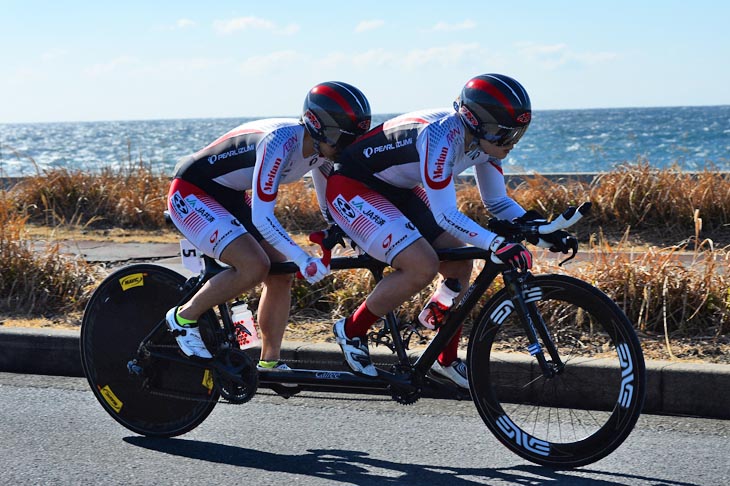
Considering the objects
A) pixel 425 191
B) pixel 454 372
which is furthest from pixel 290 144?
pixel 454 372

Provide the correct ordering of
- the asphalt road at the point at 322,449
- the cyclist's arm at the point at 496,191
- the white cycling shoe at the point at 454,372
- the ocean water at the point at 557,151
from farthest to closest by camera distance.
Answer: the ocean water at the point at 557,151
the cyclist's arm at the point at 496,191
the white cycling shoe at the point at 454,372
the asphalt road at the point at 322,449

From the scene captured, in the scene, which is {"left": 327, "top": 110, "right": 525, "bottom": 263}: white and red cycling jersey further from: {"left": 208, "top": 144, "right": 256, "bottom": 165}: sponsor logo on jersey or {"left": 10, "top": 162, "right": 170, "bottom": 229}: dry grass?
{"left": 10, "top": 162, "right": 170, "bottom": 229}: dry grass

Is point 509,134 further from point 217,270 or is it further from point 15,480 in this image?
point 15,480

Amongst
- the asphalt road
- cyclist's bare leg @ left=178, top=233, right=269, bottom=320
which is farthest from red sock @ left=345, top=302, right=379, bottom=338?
cyclist's bare leg @ left=178, top=233, right=269, bottom=320

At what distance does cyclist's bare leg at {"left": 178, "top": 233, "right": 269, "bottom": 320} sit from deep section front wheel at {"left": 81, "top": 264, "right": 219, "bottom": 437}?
0.28m

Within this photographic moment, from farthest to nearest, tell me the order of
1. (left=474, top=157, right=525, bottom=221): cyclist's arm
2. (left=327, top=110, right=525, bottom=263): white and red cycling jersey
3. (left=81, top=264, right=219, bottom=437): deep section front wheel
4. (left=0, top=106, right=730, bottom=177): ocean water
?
1. (left=0, top=106, right=730, bottom=177): ocean water
2. (left=81, top=264, right=219, bottom=437): deep section front wheel
3. (left=474, top=157, right=525, bottom=221): cyclist's arm
4. (left=327, top=110, right=525, bottom=263): white and red cycling jersey

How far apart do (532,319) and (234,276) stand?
4.83 ft

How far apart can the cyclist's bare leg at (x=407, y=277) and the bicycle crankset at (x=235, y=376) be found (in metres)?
0.71

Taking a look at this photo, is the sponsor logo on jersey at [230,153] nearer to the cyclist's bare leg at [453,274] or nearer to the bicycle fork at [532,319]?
the cyclist's bare leg at [453,274]

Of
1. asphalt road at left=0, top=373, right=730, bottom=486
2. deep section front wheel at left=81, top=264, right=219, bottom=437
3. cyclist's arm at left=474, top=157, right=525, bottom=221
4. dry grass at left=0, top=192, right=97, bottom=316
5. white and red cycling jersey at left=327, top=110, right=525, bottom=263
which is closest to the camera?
asphalt road at left=0, top=373, right=730, bottom=486

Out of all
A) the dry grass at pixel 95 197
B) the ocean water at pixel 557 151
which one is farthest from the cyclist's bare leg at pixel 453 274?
the dry grass at pixel 95 197

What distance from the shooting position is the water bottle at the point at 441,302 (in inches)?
181

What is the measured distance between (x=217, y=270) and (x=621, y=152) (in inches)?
2017

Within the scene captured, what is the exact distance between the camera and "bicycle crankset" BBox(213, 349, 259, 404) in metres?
4.82
